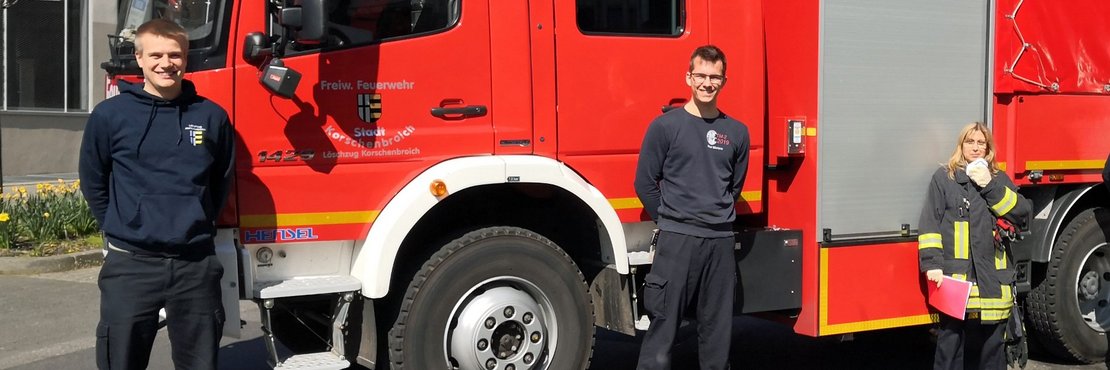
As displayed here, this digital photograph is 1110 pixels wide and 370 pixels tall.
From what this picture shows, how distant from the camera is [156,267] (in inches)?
173

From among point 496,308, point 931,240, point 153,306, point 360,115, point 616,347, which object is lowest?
point 616,347

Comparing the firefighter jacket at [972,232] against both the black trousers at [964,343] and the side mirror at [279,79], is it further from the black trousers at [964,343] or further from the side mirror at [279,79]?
the side mirror at [279,79]

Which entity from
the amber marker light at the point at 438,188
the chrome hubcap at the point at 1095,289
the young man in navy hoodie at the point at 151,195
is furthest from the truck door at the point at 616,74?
the chrome hubcap at the point at 1095,289

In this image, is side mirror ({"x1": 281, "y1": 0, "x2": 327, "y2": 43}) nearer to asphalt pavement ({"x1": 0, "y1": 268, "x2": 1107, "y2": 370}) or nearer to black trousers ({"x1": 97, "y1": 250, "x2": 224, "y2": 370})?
black trousers ({"x1": 97, "y1": 250, "x2": 224, "y2": 370})

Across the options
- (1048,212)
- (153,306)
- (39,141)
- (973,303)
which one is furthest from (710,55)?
(39,141)

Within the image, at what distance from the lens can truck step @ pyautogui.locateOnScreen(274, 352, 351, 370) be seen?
4938 mm

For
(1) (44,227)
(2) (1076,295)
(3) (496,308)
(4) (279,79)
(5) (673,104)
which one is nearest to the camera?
(4) (279,79)

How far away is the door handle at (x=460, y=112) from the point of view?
518 cm

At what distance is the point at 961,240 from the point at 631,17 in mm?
2074

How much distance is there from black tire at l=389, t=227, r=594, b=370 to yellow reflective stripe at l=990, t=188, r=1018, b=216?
221 centimetres

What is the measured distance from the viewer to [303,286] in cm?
495

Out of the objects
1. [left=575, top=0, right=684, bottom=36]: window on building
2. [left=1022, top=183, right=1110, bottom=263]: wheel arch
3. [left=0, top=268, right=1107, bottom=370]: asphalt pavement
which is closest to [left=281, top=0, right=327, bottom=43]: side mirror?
[left=575, top=0, right=684, bottom=36]: window on building

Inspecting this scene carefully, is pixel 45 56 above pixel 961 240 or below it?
above

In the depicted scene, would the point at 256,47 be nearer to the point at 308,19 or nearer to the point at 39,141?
the point at 308,19
